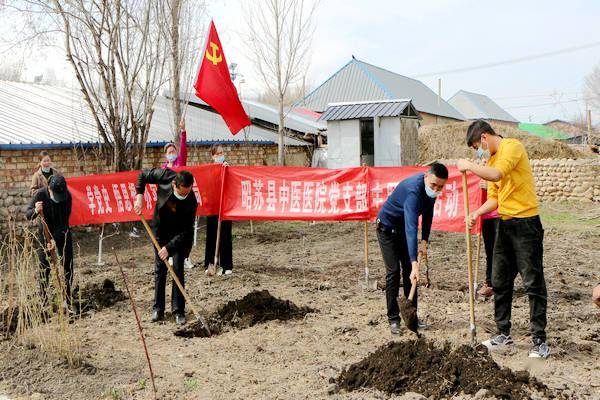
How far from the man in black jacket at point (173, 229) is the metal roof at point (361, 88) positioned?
2889cm

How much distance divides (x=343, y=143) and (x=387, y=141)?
174 centimetres

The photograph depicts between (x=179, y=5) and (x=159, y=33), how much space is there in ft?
2.93

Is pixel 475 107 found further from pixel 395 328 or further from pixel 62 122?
pixel 395 328

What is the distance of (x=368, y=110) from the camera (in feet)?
74.0

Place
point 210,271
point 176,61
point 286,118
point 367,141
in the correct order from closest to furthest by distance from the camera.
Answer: point 210,271 < point 176,61 < point 367,141 < point 286,118

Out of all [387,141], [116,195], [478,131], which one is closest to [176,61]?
[116,195]

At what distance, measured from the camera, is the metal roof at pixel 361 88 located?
114ft

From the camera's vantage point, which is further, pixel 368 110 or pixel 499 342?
pixel 368 110

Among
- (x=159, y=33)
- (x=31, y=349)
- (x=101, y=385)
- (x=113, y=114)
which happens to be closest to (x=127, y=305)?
(x=31, y=349)

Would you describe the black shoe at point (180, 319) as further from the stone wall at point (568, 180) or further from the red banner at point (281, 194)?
the stone wall at point (568, 180)

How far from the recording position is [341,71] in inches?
1460

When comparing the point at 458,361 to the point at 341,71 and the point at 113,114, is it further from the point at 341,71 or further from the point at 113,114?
the point at 341,71

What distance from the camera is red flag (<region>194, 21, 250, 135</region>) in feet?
34.3

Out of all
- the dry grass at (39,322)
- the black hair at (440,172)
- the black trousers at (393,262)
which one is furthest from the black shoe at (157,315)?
the black hair at (440,172)
